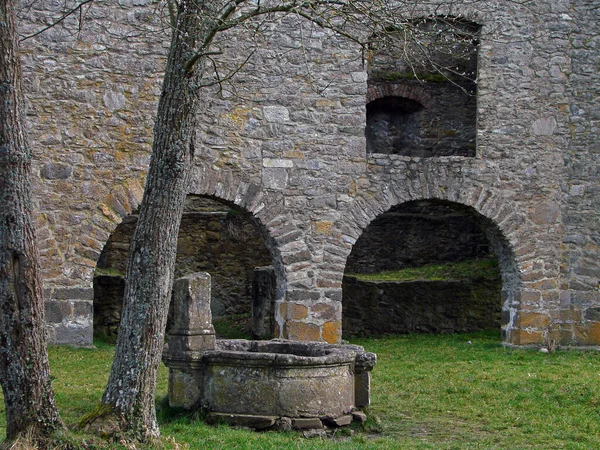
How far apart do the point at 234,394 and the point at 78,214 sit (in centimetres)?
A: 469

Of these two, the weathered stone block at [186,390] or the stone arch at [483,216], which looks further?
the stone arch at [483,216]

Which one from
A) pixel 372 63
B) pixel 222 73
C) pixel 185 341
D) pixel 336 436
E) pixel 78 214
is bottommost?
pixel 336 436

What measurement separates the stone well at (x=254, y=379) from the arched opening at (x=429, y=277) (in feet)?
18.3

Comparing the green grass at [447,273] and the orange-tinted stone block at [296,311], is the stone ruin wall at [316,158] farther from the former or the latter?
the green grass at [447,273]

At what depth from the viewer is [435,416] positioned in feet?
24.5

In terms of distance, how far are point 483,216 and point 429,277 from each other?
9.52 ft

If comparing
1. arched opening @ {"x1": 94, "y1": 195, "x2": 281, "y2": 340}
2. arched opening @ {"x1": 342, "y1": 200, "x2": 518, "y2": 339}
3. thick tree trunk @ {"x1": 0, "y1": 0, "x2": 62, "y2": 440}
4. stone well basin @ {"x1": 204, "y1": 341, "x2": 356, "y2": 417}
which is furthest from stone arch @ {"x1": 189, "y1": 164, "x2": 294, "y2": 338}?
thick tree trunk @ {"x1": 0, "y1": 0, "x2": 62, "y2": 440}

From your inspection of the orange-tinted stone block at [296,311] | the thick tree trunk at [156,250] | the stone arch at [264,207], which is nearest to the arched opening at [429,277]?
the stone arch at [264,207]

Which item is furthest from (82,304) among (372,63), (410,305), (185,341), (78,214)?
(372,63)

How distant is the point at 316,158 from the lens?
11.3m

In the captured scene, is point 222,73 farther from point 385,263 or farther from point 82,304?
point 385,263

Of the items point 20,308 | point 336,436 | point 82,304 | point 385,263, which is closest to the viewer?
point 20,308

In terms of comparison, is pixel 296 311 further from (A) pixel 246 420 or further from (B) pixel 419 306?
(A) pixel 246 420

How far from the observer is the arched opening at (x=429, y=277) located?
510 inches
